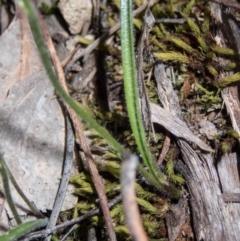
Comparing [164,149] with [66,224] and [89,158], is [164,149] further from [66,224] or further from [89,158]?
[66,224]

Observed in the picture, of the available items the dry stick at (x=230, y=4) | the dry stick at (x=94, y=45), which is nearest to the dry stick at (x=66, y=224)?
the dry stick at (x=94, y=45)

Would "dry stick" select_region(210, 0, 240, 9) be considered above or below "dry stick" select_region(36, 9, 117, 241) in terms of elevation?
above

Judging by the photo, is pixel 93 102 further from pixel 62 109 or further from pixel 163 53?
pixel 163 53

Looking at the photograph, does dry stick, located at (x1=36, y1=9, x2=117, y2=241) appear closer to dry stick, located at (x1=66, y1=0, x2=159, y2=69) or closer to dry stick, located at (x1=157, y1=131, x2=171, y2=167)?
dry stick, located at (x1=66, y1=0, x2=159, y2=69)

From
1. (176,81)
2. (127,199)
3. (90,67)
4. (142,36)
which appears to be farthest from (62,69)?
(127,199)

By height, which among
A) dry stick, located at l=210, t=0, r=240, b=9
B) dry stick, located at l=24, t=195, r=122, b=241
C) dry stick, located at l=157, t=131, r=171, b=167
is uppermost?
dry stick, located at l=210, t=0, r=240, b=9

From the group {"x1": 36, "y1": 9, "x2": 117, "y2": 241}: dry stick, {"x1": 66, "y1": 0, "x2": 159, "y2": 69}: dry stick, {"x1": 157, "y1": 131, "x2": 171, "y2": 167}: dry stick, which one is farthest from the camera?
{"x1": 66, "y1": 0, "x2": 159, "y2": 69}: dry stick

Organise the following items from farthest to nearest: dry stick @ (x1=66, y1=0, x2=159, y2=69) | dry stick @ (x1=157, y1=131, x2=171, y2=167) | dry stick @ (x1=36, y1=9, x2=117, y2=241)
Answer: dry stick @ (x1=66, y1=0, x2=159, y2=69)
dry stick @ (x1=157, y1=131, x2=171, y2=167)
dry stick @ (x1=36, y1=9, x2=117, y2=241)

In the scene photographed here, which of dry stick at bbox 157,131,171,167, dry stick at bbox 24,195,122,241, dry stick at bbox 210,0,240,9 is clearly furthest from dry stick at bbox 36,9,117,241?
dry stick at bbox 210,0,240,9

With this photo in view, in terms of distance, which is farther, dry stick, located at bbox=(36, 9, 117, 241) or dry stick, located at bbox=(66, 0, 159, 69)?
dry stick, located at bbox=(66, 0, 159, 69)

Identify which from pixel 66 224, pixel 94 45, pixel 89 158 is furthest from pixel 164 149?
pixel 94 45

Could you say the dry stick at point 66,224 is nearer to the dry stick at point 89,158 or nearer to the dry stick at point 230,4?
the dry stick at point 89,158
